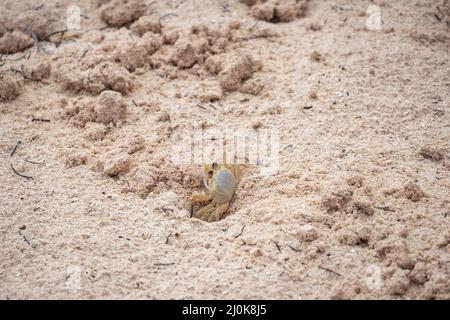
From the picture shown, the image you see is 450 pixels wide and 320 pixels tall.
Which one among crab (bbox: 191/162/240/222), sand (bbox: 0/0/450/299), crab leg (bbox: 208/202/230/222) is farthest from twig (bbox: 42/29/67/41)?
crab leg (bbox: 208/202/230/222)

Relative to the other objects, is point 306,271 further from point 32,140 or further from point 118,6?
point 118,6

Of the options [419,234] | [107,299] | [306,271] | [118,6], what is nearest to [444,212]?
[419,234]

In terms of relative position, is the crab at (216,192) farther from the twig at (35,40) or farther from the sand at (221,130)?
the twig at (35,40)

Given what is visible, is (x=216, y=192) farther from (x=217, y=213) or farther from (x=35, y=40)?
(x=35, y=40)

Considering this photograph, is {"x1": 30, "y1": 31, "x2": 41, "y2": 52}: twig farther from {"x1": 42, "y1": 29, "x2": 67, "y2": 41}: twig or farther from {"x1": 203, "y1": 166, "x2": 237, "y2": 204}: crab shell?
{"x1": 203, "y1": 166, "x2": 237, "y2": 204}: crab shell

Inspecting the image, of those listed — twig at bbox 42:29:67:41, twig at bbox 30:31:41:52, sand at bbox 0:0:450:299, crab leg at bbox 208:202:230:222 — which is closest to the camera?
sand at bbox 0:0:450:299
